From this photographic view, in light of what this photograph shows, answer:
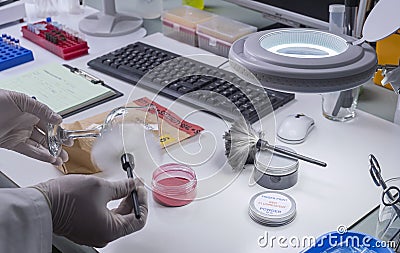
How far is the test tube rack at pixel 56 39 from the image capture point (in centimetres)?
141

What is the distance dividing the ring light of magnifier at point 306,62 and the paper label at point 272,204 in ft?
0.83

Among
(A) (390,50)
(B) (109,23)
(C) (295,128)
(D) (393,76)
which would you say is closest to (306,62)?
(D) (393,76)

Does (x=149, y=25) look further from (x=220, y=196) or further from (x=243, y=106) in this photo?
(x=220, y=196)

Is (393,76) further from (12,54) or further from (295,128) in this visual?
(12,54)

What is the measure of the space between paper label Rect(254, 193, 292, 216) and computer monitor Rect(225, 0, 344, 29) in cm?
44

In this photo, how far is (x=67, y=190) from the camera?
806mm

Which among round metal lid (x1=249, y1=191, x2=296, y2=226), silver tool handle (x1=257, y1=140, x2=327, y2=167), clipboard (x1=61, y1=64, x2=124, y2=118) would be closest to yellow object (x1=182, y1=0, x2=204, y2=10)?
clipboard (x1=61, y1=64, x2=124, y2=118)

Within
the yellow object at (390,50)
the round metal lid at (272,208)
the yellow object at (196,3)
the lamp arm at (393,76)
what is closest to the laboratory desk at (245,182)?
the round metal lid at (272,208)

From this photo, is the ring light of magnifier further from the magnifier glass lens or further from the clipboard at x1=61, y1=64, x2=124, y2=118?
the clipboard at x1=61, y1=64, x2=124, y2=118

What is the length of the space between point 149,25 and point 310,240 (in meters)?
1.00

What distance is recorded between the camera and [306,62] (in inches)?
25.6

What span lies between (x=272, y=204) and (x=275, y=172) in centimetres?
7

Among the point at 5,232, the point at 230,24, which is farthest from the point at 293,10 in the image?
the point at 5,232

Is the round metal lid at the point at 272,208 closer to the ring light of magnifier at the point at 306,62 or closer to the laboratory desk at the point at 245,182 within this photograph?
the laboratory desk at the point at 245,182
